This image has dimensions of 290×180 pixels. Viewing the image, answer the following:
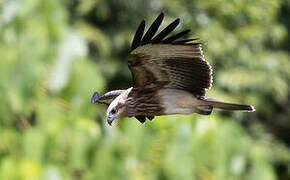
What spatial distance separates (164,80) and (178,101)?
0.72 ft

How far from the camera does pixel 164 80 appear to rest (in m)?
3.47

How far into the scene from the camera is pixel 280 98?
13.0m

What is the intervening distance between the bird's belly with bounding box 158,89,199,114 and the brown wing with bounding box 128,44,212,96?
32mm

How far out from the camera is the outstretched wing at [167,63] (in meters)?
3.33

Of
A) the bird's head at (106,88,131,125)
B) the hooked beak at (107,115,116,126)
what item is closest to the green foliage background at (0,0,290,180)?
the bird's head at (106,88,131,125)

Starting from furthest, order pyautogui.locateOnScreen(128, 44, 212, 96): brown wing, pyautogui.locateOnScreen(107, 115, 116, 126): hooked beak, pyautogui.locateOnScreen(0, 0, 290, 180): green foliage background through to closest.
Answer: pyautogui.locateOnScreen(0, 0, 290, 180): green foliage background
pyautogui.locateOnScreen(128, 44, 212, 96): brown wing
pyautogui.locateOnScreen(107, 115, 116, 126): hooked beak

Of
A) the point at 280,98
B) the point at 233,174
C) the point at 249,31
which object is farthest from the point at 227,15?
the point at 233,174

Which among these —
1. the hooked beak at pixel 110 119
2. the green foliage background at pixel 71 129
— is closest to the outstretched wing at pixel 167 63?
the hooked beak at pixel 110 119

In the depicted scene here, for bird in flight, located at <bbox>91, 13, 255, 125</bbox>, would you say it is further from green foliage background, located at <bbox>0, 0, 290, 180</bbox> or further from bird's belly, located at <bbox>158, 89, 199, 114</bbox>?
green foliage background, located at <bbox>0, 0, 290, 180</bbox>

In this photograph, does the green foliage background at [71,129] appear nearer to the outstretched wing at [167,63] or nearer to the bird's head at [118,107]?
the outstretched wing at [167,63]

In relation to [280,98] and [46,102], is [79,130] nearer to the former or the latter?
[46,102]


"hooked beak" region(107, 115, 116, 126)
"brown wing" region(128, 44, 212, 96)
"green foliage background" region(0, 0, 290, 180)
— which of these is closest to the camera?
"hooked beak" region(107, 115, 116, 126)

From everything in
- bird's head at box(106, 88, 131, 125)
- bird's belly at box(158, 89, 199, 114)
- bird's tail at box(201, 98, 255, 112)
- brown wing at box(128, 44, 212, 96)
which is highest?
brown wing at box(128, 44, 212, 96)

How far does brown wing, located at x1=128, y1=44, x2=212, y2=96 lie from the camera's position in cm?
335
